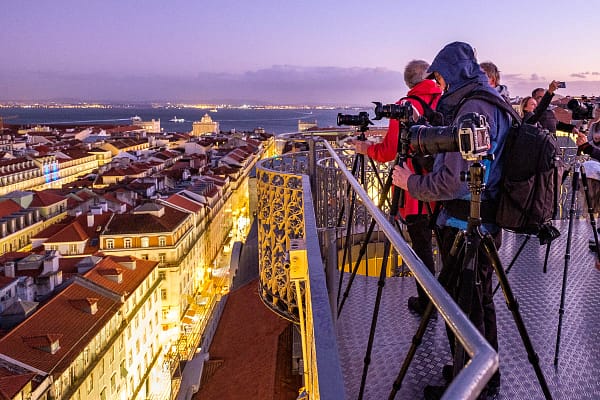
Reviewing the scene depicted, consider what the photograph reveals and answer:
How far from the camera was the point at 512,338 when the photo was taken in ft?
10.9

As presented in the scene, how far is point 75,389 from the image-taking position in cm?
1275

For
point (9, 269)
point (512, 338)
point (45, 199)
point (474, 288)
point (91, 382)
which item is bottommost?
point (91, 382)

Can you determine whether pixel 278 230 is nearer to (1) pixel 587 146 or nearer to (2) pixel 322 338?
(1) pixel 587 146

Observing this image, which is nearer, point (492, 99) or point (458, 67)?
point (492, 99)

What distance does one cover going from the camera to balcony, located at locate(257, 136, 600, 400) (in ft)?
4.17

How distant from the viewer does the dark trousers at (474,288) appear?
1.85 m

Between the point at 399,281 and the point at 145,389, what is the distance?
52.6 ft

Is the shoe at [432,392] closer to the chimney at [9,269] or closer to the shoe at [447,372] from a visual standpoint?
the shoe at [447,372]

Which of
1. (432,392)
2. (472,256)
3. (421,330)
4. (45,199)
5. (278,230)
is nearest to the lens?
(421,330)

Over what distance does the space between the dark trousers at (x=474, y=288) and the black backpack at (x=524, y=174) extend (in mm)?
225

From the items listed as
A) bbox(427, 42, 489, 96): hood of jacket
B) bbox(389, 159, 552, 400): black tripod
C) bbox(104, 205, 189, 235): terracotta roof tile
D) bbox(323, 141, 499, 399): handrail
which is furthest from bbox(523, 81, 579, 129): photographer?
bbox(104, 205, 189, 235): terracotta roof tile

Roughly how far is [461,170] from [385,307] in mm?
1755

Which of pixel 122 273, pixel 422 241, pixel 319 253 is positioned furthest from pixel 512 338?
pixel 122 273

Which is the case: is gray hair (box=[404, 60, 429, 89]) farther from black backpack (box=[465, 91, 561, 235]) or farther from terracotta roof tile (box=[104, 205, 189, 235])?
terracotta roof tile (box=[104, 205, 189, 235])
